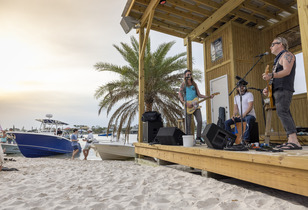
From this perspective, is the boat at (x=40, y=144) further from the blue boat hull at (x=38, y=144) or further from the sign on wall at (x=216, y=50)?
the sign on wall at (x=216, y=50)

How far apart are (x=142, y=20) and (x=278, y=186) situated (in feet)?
20.6

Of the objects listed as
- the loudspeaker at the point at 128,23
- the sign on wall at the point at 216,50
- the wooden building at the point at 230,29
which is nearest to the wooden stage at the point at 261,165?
the wooden building at the point at 230,29

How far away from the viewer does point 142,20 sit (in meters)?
6.96

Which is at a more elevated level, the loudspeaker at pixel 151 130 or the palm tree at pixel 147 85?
the palm tree at pixel 147 85

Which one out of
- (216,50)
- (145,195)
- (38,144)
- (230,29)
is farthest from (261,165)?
(38,144)

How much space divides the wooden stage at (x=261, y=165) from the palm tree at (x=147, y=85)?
8090mm

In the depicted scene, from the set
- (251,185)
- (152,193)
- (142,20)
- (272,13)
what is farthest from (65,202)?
(272,13)

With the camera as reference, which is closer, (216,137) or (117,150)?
(216,137)

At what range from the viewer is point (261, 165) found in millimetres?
2525

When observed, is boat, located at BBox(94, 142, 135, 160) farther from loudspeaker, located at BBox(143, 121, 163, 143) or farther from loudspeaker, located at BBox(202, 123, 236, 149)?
loudspeaker, located at BBox(202, 123, 236, 149)

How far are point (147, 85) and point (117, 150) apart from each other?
4225 millimetres

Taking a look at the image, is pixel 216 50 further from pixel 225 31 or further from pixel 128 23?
pixel 128 23

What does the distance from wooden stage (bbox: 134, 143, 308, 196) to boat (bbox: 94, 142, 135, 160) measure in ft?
26.8

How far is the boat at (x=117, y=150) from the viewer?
11945 millimetres
